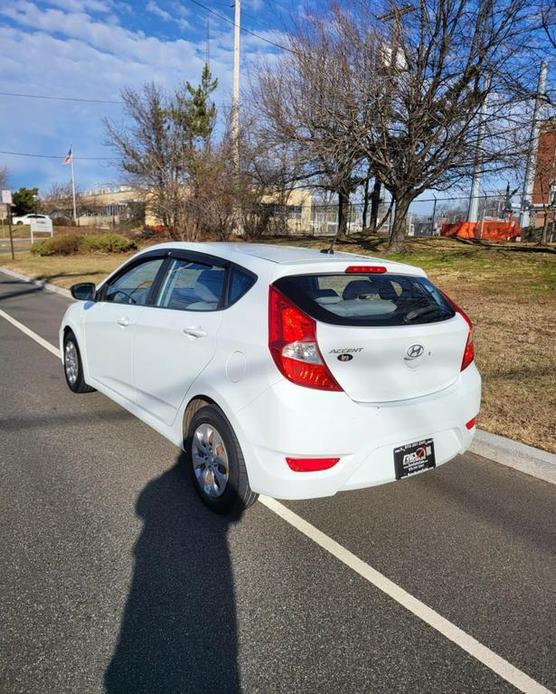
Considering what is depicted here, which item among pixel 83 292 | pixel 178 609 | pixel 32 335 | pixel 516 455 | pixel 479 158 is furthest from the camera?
pixel 479 158

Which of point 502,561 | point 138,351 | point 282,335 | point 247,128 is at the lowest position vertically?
point 502,561

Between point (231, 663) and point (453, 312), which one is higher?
point (453, 312)

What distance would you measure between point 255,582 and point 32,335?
7.23m

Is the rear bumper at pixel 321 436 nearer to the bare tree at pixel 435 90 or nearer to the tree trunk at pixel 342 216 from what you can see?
the bare tree at pixel 435 90

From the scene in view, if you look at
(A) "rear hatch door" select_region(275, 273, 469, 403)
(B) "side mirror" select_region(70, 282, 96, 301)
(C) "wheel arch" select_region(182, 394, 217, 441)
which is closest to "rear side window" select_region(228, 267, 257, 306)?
(A) "rear hatch door" select_region(275, 273, 469, 403)

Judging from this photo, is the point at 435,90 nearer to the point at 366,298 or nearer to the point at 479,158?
the point at 479,158

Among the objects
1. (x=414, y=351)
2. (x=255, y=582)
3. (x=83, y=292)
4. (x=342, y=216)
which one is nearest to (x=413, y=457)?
(x=414, y=351)

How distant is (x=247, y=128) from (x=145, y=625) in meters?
21.1

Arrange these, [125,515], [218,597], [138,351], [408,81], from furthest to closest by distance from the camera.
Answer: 1. [408,81]
2. [138,351]
3. [125,515]
4. [218,597]

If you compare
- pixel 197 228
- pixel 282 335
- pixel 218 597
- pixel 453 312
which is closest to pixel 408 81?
pixel 197 228

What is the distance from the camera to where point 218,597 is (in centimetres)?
255

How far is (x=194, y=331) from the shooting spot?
3.28m

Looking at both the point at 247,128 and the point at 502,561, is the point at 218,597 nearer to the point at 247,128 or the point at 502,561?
the point at 502,561

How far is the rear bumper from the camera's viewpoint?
2684 mm
